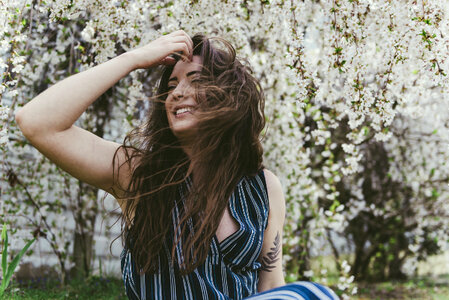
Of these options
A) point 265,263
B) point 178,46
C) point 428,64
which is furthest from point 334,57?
point 265,263

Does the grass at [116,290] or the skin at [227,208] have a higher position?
the skin at [227,208]

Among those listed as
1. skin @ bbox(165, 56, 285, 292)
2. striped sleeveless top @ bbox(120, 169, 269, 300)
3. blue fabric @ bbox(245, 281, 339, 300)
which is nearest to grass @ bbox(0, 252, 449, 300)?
striped sleeveless top @ bbox(120, 169, 269, 300)

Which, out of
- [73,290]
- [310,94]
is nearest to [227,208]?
[310,94]

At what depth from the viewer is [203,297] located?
147cm

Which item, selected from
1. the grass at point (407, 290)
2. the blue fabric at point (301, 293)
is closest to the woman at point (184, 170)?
the blue fabric at point (301, 293)

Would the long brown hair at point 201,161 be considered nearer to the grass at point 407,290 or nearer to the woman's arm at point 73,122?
the woman's arm at point 73,122

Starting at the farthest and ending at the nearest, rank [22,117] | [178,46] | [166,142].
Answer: [166,142] < [178,46] < [22,117]

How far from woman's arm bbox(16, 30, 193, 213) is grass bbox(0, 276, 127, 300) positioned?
4.70 feet

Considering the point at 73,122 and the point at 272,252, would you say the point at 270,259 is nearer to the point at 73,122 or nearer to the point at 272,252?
the point at 272,252

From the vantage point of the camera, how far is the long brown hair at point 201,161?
1547 millimetres

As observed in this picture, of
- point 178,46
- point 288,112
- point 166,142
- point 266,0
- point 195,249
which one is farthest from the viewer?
point 288,112

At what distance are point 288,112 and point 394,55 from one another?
157 centimetres

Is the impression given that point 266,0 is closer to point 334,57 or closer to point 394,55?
point 334,57

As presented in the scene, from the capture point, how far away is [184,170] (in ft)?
5.68
